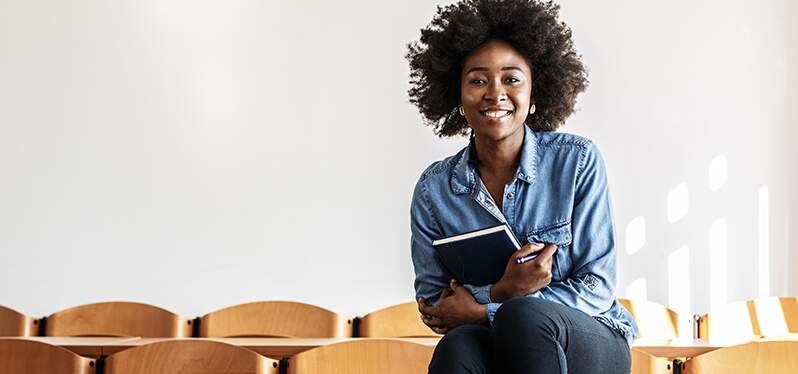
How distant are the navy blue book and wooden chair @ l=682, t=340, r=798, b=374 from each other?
1.30 m

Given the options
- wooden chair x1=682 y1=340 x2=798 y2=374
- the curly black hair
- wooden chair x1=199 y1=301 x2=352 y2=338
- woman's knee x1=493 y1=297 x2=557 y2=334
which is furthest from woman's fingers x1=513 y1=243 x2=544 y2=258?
wooden chair x1=199 y1=301 x2=352 y2=338

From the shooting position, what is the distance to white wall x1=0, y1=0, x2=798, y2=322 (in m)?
5.21

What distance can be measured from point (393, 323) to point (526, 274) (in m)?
2.76

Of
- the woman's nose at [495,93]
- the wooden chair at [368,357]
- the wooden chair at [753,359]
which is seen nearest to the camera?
the woman's nose at [495,93]

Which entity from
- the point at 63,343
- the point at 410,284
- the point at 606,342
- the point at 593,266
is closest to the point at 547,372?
the point at 606,342

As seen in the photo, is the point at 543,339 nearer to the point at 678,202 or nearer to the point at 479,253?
the point at 479,253

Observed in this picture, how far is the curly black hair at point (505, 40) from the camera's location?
7.61ft

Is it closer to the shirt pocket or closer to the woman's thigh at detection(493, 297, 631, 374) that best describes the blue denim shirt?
the shirt pocket

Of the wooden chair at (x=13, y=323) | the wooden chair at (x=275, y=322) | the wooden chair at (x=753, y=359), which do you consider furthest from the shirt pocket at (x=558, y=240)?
the wooden chair at (x=13, y=323)

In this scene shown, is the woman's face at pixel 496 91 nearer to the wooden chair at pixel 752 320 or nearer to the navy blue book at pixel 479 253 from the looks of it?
the navy blue book at pixel 479 253

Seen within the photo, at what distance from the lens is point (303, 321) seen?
479 cm

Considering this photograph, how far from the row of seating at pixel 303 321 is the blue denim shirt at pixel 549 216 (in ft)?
8.00

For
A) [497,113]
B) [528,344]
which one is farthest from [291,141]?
[528,344]

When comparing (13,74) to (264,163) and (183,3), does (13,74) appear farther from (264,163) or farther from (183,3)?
(264,163)
